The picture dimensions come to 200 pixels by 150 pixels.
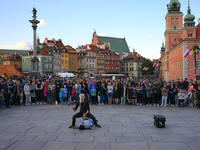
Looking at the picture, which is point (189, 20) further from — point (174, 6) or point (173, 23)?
point (174, 6)

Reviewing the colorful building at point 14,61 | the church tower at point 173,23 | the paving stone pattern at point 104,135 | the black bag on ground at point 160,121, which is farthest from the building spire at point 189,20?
the colorful building at point 14,61

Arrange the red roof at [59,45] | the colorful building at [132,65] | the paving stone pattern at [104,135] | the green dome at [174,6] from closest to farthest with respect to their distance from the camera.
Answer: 1. the paving stone pattern at [104,135]
2. the green dome at [174,6]
3. the red roof at [59,45]
4. the colorful building at [132,65]

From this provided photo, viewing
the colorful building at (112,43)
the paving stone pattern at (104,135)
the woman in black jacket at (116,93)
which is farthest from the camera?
the colorful building at (112,43)

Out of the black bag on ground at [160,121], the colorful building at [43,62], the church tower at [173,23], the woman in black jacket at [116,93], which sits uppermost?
the church tower at [173,23]

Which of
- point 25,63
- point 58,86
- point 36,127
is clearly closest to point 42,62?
point 25,63

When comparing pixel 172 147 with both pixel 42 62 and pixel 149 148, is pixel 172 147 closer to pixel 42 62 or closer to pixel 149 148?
pixel 149 148

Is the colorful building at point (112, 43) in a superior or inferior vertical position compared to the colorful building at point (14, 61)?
superior

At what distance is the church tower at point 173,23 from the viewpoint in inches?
2896

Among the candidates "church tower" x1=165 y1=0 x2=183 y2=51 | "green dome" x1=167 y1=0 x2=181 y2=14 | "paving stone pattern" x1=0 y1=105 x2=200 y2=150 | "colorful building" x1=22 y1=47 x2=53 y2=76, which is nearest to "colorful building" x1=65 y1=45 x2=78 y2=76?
"colorful building" x1=22 y1=47 x2=53 y2=76

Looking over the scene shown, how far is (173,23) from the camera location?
74.2 meters

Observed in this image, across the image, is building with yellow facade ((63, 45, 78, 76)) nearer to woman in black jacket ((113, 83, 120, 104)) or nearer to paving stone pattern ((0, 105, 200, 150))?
woman in black jacket ((113, 83, 120, 104))

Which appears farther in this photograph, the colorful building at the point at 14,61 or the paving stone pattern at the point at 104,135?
→ the colorful building at the point at 14,61

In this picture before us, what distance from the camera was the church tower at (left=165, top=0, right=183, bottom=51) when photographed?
73.6 metres

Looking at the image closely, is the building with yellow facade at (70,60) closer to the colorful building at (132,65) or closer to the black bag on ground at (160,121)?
the colorful building at (132,65)
